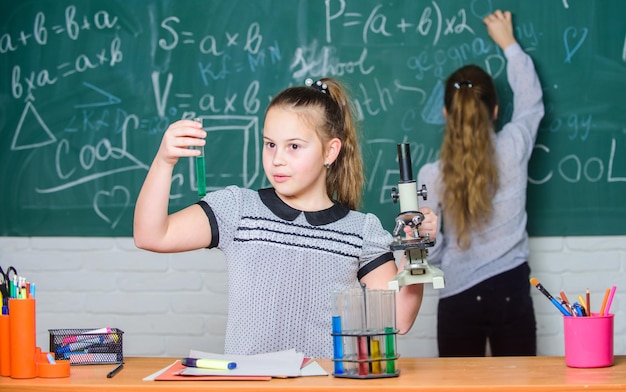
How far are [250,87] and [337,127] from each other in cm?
133

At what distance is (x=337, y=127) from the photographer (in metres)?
2.03

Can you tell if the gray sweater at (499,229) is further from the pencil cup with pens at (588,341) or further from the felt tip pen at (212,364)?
the felt tip pen at (212,364)

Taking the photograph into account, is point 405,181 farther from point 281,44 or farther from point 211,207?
point 281,44

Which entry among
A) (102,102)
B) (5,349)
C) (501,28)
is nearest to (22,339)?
(5,349)

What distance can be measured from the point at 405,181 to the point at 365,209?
1.52 meters

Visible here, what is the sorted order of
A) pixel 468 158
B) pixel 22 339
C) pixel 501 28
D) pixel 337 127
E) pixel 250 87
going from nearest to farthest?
pixel 22 339 → pixel 337 127 → pixel 468 158 → pixel 501 28 → pixel 250 87

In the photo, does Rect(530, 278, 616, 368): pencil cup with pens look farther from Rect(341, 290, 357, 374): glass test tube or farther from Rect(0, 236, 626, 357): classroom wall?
Rect(0, 236, 626, 357): classroom wall

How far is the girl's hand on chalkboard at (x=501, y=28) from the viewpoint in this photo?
318 centimetres

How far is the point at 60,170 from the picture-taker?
133 inches

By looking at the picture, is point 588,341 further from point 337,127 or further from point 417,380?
point 337,127

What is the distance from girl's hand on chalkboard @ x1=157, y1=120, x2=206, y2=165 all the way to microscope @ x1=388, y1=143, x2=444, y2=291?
39 cm

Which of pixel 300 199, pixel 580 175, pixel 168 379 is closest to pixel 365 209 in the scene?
pixel 580 175

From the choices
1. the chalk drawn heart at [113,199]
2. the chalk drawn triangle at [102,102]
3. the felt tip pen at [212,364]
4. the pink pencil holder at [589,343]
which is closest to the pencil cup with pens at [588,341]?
the pink pencil holder at [589,343]

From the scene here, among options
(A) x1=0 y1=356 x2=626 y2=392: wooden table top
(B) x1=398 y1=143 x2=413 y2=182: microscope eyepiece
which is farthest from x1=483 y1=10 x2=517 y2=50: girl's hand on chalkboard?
(A) x1=0 y1=356 x2=626 y2=392: wooden table top
